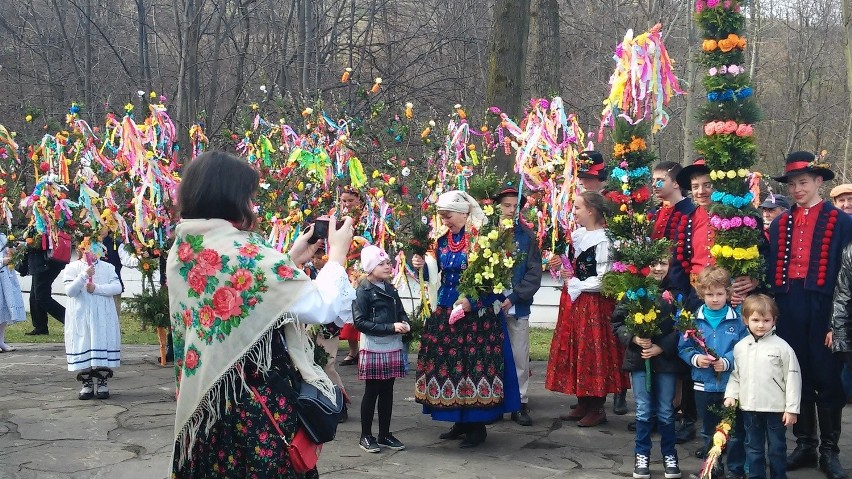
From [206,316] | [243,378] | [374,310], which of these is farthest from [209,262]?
[374,310]

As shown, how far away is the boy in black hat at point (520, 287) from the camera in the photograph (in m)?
7.38

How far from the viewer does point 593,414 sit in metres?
7.60

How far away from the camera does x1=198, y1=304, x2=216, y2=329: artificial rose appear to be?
354cm

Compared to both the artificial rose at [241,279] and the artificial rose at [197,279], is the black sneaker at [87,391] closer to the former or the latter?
the artificial rose at [197,279]

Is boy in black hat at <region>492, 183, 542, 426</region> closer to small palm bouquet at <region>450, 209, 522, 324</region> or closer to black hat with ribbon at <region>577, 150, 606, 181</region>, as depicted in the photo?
small palm bouquet at <region>450, 209, 522, 324</region>

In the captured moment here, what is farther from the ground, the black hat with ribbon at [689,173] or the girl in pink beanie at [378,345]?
the black hat with ribbon at [689,173]

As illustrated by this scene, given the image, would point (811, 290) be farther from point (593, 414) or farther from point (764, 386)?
point (593, 414)

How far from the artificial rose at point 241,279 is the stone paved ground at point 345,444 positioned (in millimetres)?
3035

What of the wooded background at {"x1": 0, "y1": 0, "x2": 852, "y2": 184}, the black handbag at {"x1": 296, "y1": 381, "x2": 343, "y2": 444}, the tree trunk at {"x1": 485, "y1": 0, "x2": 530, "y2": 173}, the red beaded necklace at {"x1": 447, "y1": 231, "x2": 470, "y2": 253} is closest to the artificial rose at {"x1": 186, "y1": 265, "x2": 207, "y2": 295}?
the black handbag at {"x1": 296, "y1": 381, "x2": 343, "y2": 444}

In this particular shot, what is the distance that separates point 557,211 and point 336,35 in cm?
1222

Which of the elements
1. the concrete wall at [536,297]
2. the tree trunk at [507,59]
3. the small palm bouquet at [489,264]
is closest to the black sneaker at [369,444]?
the small palm bouquet at [489,264]

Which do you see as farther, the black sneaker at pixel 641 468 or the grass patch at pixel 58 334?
the grass patch at pixel 58 334

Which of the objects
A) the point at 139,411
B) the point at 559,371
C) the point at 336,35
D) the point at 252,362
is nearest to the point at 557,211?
the point at 559,371

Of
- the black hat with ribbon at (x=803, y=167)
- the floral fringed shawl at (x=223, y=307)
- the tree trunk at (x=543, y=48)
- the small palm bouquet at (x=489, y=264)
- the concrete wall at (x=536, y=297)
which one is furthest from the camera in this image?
the concrete wall at (x=536, y=297)
